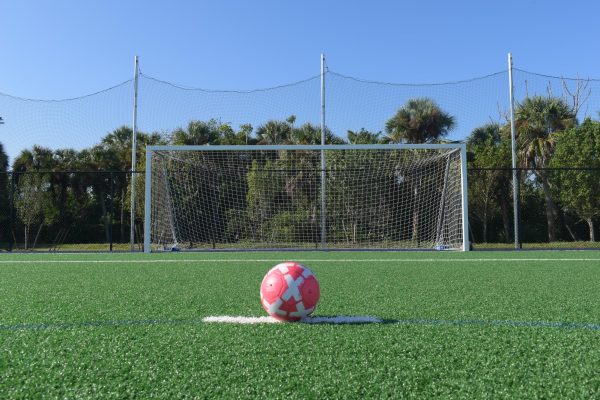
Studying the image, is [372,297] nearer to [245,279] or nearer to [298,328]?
[298,328]

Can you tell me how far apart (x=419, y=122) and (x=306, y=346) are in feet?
76.6

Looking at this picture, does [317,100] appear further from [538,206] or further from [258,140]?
[538,206]

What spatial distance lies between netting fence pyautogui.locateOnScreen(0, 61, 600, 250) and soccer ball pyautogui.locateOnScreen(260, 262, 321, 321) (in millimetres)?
12684

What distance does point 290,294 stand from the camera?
317 centimetres

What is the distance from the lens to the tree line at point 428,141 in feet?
77.9

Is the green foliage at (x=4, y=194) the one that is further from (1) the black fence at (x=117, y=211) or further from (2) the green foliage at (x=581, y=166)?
(2) the green foliage at (x=581, y=166)

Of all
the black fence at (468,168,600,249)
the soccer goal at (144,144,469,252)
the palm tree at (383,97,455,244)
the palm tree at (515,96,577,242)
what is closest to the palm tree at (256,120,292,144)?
the palm tree at (383,97,455,244)

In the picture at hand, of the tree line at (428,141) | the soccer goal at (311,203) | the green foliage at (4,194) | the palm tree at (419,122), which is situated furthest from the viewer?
the green foliage at (4,194)

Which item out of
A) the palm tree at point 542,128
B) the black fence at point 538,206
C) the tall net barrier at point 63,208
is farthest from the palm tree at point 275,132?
the palm tree at point 542,128

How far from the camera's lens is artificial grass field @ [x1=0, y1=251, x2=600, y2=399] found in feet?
6.36

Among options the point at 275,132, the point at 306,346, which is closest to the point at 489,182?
the point at 275,132

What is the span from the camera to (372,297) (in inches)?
175

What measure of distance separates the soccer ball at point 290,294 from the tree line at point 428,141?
1981cm

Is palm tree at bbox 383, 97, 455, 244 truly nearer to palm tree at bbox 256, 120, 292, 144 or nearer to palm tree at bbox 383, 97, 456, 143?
palm tree at bbox 383, 97, 456, 143
